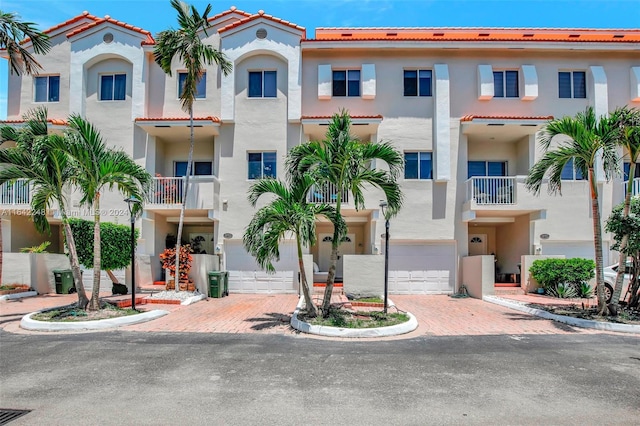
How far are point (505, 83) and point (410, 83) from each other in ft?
14.3

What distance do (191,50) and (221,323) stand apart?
32.2 feet

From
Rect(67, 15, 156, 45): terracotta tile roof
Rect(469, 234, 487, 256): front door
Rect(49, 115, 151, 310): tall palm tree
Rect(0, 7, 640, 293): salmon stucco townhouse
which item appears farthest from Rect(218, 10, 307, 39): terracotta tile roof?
Rect(469, 234, 487, 256): front door

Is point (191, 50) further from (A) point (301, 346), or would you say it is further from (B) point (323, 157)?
(A) point (301, 346)

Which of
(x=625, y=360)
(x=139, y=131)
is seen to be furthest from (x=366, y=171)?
(x=139, y=131)

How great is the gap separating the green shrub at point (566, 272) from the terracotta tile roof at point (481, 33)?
10211mm

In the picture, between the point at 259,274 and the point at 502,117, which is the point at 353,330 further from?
the point at 502,117

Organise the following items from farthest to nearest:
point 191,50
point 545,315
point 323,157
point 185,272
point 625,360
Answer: point 185,272 → point 191,50 → point 545,315 → point 323,157 → point 625,360

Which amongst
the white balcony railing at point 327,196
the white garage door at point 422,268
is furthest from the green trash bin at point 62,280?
the white garage door at point 422,268

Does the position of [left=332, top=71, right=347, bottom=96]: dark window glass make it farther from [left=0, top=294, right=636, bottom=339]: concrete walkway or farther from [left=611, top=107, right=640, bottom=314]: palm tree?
[left=611, top=107, right=640, bottom=314]: palm tree

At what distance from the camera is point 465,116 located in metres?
19.1

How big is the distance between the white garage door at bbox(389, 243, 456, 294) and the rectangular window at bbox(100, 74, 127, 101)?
14371 millimetres

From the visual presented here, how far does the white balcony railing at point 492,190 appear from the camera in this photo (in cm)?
1803

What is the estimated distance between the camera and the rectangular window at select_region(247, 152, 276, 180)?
19.0 metres

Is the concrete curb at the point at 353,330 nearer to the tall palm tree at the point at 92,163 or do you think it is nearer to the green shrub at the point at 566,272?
the tall palm tree at the point at 92,163
